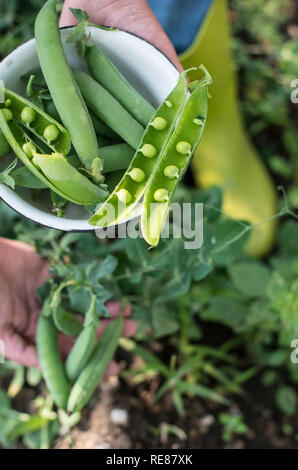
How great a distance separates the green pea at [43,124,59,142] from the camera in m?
0.94

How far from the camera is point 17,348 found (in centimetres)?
136

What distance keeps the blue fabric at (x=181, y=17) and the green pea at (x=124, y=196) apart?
111 cm

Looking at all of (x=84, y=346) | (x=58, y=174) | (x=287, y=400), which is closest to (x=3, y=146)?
(x=58, y=174)

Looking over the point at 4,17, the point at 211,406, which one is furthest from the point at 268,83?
the point at 211,406

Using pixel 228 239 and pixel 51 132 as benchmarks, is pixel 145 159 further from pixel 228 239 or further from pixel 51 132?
pixel 228 239

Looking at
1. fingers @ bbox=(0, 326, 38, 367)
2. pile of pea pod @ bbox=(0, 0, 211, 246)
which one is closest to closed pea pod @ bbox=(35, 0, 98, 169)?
pile of pea pod @ bbox=(0, 0, 211, 246)

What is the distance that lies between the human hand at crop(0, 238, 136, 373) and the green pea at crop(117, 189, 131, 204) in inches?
22.9

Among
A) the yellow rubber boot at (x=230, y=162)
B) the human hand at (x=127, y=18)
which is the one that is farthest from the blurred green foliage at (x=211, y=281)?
the human hand at (x=127, y=18)

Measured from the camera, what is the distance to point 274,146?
237 centimetres

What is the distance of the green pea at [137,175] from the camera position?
935 millimetres

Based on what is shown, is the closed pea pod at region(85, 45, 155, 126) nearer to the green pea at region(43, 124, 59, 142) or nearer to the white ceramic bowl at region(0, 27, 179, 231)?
the white ceramic bowl at region(0, 27, 179, 231)

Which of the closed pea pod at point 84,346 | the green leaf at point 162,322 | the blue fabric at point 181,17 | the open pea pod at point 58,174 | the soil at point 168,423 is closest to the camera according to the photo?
the open pea pod at point 58,174

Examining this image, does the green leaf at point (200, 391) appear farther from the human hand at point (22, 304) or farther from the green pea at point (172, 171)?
the green pea at point (172, 171)

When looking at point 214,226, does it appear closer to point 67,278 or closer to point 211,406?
point 67,278
